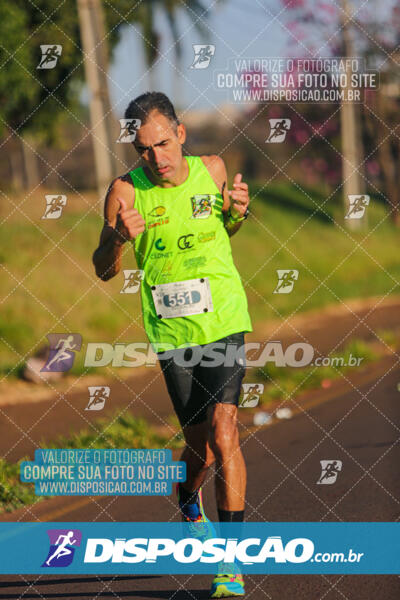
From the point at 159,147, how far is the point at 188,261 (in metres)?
0.56

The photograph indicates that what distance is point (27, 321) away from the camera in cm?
1428

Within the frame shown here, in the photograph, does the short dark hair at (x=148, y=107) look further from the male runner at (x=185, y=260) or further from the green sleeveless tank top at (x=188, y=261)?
the green sleeveless tank top at (x=188, y=261)

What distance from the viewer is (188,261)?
510 cm

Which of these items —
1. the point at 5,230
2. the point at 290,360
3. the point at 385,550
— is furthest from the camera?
the point at 5,230

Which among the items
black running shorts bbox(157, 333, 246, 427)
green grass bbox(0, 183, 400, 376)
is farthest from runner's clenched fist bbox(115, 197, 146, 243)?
green grass bbox(0, 183, 400, 376)

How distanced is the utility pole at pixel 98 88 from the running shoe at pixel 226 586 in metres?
9.33

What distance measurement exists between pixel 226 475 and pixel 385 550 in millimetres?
1126

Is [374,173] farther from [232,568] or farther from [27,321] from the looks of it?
[232,568]

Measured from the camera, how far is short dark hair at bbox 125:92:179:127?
5109 mm

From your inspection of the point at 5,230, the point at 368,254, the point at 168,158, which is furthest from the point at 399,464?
the point at 368,254

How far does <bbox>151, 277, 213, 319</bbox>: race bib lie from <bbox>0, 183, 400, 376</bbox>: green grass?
18.4 ft

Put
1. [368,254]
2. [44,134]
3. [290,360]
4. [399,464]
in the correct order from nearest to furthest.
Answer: [399,464] < [290,360] < [44,134] < [368,254]

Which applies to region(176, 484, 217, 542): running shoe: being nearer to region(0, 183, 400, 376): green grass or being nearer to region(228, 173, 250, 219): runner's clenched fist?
region(228, 173, 250, 219): runner's clenched fist

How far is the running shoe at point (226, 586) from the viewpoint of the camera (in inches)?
190
